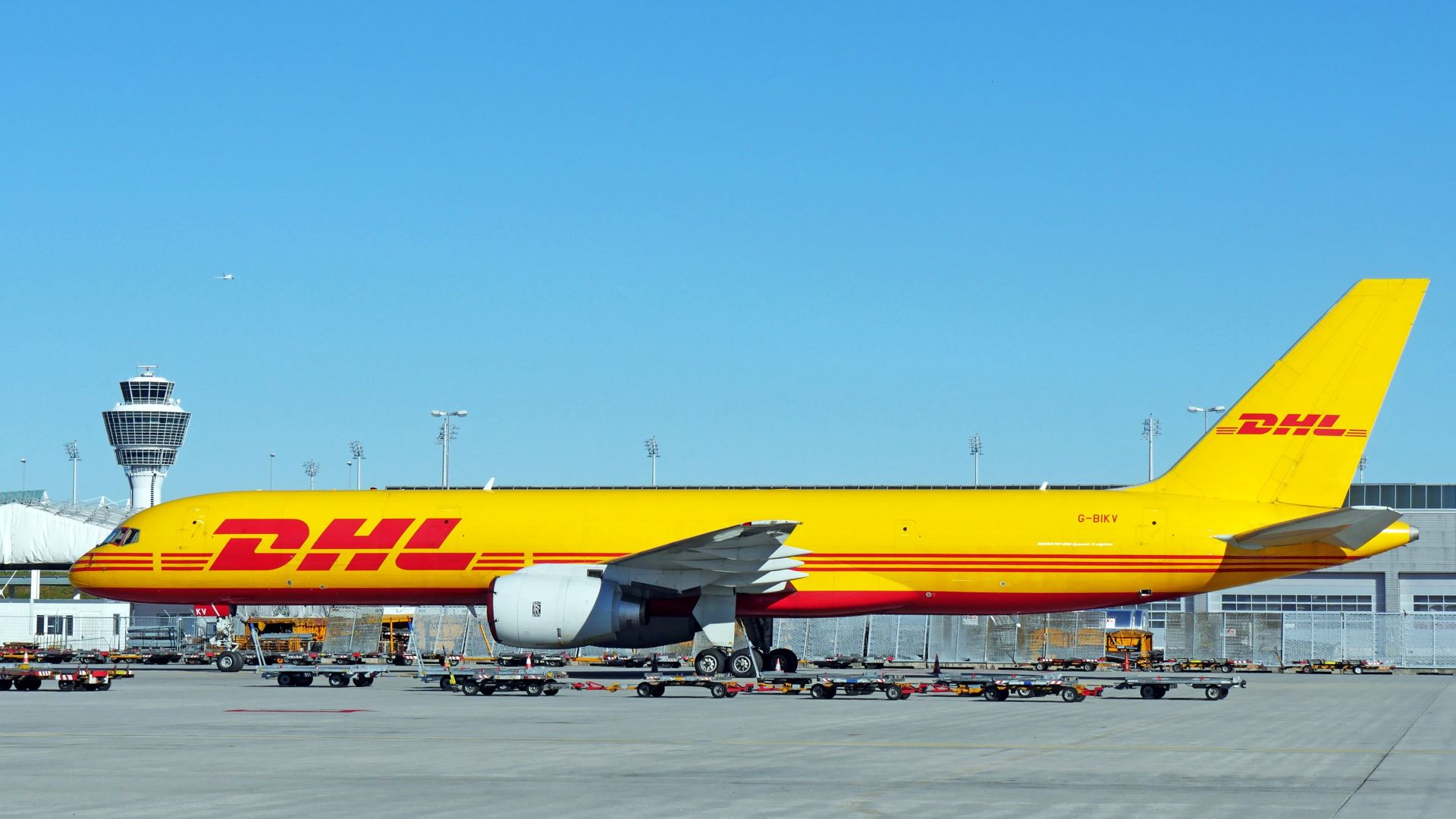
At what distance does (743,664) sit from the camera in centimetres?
3547

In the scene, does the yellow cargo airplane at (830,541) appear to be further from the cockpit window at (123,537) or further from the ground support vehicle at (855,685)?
the ground support vehicle at (855,685)

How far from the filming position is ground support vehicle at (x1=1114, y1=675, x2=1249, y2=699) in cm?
2998

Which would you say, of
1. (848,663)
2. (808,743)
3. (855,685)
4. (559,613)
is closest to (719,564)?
(559,613)

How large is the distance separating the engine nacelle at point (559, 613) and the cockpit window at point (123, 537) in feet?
38.4

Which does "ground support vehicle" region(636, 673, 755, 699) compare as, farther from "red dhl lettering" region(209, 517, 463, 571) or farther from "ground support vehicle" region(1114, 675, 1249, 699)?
"red dhl lettering" region(209, 517, 463, 571)

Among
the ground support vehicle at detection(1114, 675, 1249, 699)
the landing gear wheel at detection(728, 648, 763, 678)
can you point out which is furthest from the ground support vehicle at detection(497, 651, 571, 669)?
the ground support vehicle at detection(1114, 675, 1249, 699)

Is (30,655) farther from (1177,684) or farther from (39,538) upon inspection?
(1177,684)

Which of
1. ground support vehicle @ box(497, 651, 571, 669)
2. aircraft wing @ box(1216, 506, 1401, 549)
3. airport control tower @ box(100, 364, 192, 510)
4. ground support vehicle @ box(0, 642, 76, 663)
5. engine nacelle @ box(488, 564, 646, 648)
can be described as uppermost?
airport control tower @ box(100, 364, 192, 510)

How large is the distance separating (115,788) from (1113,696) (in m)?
21.8

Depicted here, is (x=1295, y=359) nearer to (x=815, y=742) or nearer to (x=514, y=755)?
(x=815, y=742)

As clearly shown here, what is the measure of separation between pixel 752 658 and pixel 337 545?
11.5 m

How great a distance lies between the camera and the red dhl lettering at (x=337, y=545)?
3947 centimetres

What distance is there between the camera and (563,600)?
1394 inches

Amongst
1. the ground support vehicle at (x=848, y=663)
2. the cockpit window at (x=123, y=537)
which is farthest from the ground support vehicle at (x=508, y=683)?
the cockpit window at (x=123, y=537)
